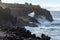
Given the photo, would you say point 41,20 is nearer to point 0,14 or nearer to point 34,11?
point 34,11

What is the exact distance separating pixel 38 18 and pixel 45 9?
28.8 ft

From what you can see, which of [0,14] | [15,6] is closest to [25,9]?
[15,6]

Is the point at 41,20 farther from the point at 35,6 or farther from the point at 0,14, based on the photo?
the point at 0,14

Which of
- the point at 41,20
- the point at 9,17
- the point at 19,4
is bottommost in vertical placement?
the point at 9,17

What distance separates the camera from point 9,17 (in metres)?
59.6

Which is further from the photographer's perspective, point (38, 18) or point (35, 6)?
point (35, 6)

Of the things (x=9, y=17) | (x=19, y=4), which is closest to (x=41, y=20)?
(x=19, y=4)

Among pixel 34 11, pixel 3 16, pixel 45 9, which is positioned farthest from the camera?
pixel 45 9

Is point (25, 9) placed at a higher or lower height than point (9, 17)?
higher

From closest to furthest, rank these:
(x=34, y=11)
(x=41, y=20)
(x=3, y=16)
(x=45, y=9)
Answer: (x=3, y=16) → (x=41, y=20) → (x=34, y=11) → (x=45, y=9)

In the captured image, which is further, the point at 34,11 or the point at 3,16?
the point at 34,11

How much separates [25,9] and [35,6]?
23.9 ft

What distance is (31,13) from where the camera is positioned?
85.9 meters

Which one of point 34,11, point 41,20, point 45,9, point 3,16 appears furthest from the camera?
point 45,9
